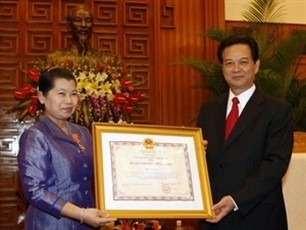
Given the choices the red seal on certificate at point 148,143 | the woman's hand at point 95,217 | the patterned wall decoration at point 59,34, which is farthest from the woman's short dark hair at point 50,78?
the patterned wall decoration at point 59,34

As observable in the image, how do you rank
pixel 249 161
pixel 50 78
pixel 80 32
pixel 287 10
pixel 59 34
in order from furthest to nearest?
1. pixel 287 10
2. pixel 59 34
3. pixel 80 32
4. pixel 249 161
5. pixel 50 78

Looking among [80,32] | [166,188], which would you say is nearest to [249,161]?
[166,188]

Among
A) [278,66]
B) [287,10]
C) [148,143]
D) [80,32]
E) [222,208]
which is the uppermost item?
[287,10]

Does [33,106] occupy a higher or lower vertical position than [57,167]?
higher

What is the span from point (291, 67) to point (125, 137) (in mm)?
2595

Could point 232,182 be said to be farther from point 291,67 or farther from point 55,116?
point 291,67

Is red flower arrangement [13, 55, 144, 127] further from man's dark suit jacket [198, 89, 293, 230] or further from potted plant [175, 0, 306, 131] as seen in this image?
man's dark suit jacket [198, 89, 293, 230]

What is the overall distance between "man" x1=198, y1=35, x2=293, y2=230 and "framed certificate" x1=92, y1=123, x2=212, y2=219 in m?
0.07

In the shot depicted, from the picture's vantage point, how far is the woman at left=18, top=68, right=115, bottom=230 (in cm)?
218

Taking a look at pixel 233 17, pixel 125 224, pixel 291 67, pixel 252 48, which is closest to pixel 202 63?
pixel 291 67

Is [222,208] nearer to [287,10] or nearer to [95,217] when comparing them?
[95,217]

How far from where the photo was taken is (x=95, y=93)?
3588mm

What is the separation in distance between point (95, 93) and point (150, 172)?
51.2 inches

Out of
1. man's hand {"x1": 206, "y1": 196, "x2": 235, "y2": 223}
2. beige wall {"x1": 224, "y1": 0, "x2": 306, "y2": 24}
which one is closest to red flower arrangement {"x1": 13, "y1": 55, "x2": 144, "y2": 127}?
man's hand {"x1": 206, "y1": 196, "x2": 235, "y2": 223}
